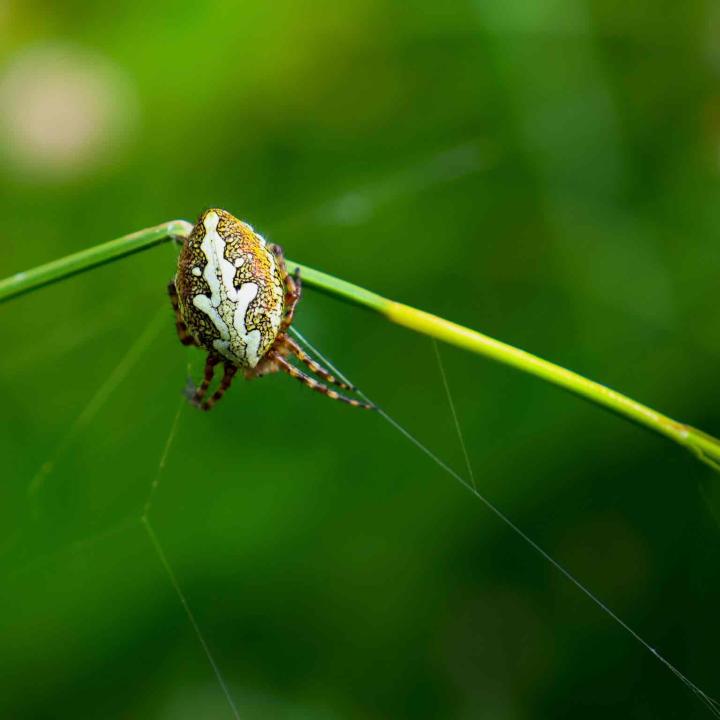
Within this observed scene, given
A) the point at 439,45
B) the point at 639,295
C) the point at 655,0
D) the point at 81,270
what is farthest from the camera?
the point at 439,45

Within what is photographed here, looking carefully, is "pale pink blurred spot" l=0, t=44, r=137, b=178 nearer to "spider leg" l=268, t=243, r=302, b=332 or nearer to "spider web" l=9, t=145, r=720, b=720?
"spider web" l=9, t=145, r=720, b=720

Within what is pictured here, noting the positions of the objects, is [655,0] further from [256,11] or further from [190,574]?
[190,574]

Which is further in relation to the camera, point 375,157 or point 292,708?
point 375,157

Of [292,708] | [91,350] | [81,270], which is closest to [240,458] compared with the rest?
[91,350]

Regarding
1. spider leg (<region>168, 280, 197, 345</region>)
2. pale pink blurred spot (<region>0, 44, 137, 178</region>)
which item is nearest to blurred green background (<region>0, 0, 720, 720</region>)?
pale pink blurred spot (<region>0, 44, 137, 178</region>)

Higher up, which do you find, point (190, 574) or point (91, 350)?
point (91, 350)

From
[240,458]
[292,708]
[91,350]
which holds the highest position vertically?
[91,350]

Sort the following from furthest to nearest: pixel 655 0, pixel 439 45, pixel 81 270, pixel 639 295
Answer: pixel 439 45 → pixel 655 0 → pixel 639 295 → pixel 81 270

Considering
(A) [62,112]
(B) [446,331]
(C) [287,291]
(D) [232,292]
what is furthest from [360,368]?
(B) [446,331]
